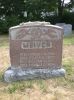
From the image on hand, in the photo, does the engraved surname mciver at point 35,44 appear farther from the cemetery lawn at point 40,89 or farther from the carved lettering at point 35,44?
the cemetery lawn at point 40,89

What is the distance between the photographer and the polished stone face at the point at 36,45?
661cm

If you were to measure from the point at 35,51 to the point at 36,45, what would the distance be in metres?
0.13

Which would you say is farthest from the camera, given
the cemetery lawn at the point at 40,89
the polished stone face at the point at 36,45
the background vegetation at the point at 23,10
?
the background vegetation at the point at 23,10

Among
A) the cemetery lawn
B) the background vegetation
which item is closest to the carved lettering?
the cemetery lawn

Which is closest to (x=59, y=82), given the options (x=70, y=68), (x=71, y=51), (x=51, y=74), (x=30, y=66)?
(x=51, y=74)

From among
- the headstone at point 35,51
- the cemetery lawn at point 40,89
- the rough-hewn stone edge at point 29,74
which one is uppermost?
the headstone at point 35,51

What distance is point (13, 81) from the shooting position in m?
6.62

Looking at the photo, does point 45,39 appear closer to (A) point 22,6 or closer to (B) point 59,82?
(B) point 59,82

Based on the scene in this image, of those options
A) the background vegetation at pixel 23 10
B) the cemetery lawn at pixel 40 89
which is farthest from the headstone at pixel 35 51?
the background vegetation at pixel 23 10

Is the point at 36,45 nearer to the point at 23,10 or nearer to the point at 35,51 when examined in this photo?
the point at 35,51

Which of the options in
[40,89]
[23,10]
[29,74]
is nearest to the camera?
[40,89]

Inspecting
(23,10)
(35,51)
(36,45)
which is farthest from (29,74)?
(23,10)

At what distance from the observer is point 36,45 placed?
6684 mm

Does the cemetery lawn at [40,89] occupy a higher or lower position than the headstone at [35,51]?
lower
